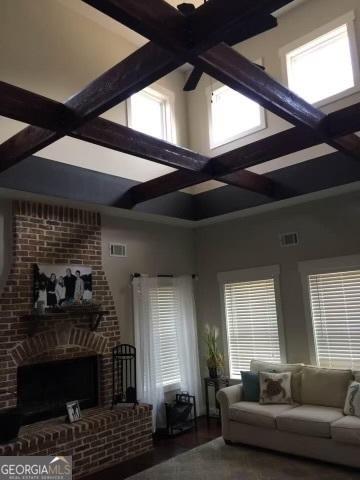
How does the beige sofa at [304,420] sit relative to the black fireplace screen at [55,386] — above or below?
below

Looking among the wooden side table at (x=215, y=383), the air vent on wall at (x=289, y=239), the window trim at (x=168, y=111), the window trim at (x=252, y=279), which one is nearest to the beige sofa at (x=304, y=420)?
the window trim at (x=252, y=279)

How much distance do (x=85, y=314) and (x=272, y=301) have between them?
268 cm

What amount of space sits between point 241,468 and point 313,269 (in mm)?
2653

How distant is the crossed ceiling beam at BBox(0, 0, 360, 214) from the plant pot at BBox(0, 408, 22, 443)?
2.41 meters

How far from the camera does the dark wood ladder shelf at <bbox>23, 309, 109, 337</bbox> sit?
459cm

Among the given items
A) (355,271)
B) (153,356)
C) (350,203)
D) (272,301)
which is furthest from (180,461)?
(350,203)

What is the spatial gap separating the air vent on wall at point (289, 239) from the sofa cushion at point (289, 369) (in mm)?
1659

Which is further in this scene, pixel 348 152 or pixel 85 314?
pixel 85 314

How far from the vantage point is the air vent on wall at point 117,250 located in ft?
18.9

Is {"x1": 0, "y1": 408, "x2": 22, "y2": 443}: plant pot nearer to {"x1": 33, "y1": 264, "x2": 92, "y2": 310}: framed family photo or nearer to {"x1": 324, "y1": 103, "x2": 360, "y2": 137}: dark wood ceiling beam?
{"x1": 33, "y1": 264, "x2": 92, "y2": 310}: framed family photo

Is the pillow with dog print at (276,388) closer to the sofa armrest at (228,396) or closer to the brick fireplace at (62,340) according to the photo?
the sofa armrest at (228,396)

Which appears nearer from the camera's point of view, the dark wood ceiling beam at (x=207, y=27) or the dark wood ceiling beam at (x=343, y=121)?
the dark wood ceiling beam at (x=207, y=27)

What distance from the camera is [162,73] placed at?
2639 mm

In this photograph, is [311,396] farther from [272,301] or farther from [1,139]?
[1,139]
